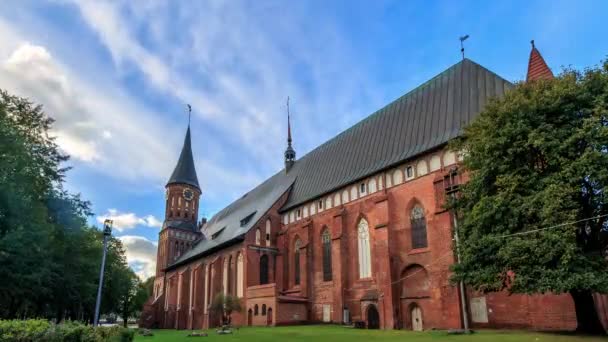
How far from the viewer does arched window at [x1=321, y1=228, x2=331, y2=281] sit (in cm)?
3384

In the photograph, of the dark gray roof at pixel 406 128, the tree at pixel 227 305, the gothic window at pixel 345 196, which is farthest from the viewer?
the tree at pixel 227 305

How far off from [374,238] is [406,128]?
844cm

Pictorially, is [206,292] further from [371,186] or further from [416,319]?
[416,319]

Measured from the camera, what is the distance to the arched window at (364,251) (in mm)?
30391

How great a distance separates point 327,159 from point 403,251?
14.8 m

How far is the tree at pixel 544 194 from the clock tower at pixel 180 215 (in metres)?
52.3

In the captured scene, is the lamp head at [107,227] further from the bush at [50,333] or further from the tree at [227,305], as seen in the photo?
the tree at [227,305]

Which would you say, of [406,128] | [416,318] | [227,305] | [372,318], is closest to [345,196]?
[406,128]

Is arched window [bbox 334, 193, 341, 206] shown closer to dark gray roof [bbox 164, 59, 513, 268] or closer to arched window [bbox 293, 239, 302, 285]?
dark gray roof [bbox 164, 59, 513, 268]

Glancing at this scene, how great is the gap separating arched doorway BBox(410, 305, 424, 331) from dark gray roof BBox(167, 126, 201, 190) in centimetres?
4897

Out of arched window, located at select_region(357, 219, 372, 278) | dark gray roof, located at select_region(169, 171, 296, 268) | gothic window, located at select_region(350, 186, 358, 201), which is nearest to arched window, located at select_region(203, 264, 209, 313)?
dark gray roof, located at select_region(169, 171, 296, 268)

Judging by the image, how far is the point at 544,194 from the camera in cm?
1585

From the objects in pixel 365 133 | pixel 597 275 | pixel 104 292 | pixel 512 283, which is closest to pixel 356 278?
pixel 365 133

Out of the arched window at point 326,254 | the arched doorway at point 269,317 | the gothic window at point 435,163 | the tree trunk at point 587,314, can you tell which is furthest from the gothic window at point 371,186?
the tree trunk at point 587,314
